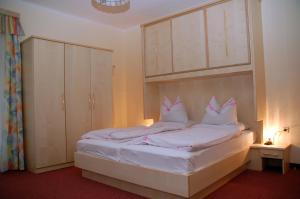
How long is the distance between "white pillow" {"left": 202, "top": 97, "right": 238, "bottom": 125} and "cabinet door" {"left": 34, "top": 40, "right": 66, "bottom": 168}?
2.17 meters

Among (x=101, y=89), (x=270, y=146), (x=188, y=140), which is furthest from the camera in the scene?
(x=101, y=89)

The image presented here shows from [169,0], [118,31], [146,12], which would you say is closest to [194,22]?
[169,0]

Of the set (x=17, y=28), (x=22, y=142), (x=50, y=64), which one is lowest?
(x=22, y=142)

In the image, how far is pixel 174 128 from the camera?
3.17 meters

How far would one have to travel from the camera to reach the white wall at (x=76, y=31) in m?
3.57

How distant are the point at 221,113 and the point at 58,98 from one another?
93.8 inches

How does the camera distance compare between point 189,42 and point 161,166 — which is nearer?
point 161,166

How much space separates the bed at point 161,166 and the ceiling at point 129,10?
2235 millimetres

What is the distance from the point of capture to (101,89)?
398 centimetres

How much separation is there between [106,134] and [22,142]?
1350mm

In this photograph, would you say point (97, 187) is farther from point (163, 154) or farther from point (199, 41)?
point (199, 41)

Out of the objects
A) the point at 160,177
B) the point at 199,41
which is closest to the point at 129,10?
the point at 199,41

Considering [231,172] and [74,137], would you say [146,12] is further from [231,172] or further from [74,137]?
[231,172]

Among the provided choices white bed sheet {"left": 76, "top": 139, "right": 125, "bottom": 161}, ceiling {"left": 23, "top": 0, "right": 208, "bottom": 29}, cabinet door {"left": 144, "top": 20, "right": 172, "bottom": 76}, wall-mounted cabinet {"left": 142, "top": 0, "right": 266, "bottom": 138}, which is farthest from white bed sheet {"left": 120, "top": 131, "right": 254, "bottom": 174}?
ceiling {"left": 23, "top": 0, "right": 208, "bottom": 29}
